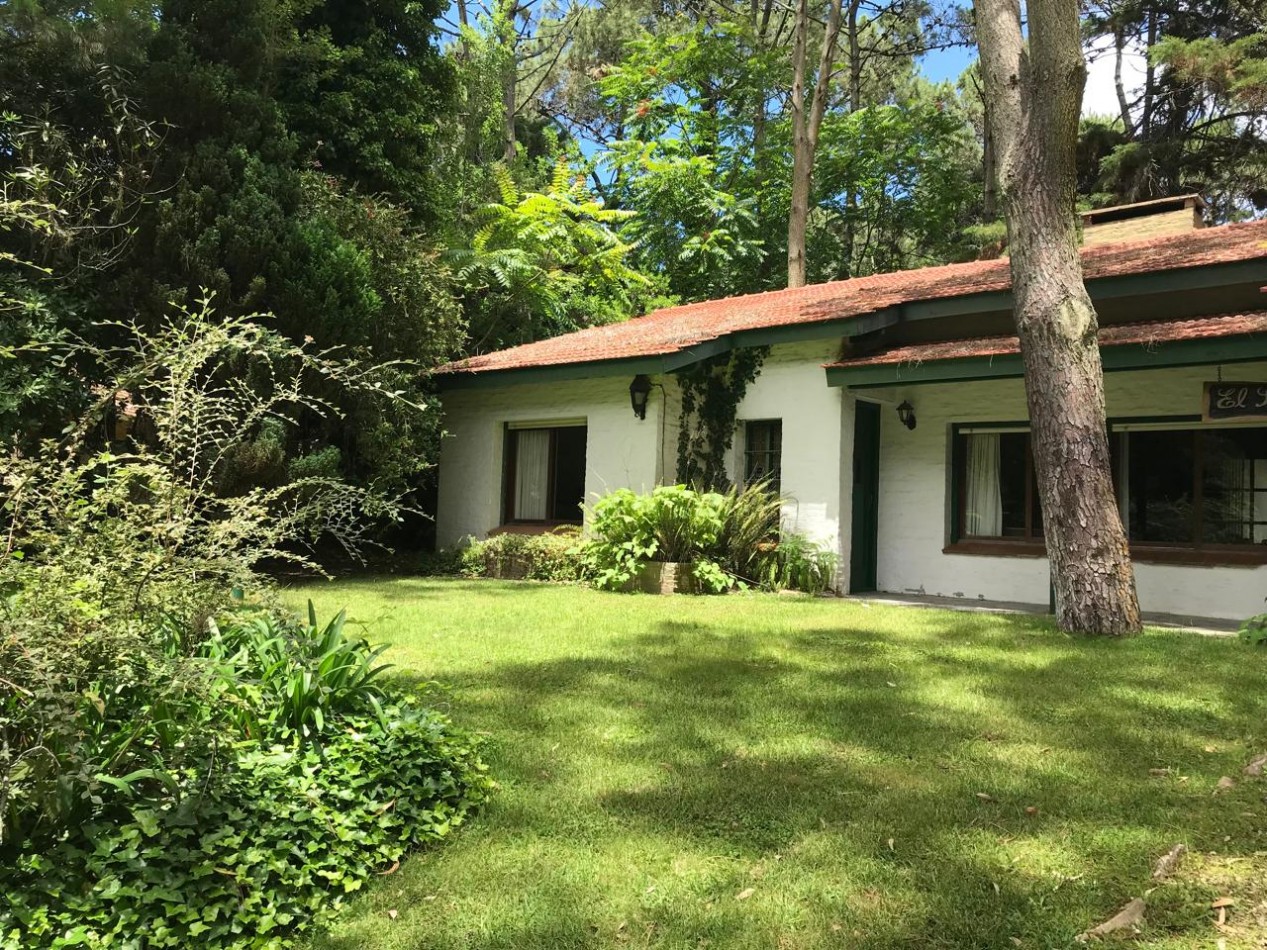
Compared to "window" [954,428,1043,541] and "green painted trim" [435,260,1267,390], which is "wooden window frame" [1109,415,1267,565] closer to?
"window" [954,428,1043,541]

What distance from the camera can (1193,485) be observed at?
935cm

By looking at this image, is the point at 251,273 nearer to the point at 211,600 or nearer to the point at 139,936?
the point at 211,600

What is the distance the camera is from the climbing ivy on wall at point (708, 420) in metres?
11.5

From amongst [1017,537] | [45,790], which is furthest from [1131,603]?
[45,790]

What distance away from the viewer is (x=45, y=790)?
94.0 inches

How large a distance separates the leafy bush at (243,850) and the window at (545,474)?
9.88 m

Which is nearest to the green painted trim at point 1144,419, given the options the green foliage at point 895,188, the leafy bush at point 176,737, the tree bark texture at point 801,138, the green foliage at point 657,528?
the green foliage at point 657,528

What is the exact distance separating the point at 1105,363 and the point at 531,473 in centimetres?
843

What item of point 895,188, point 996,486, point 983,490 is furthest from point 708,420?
point 895,188

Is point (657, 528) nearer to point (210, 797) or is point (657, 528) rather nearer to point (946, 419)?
point (946, 419)

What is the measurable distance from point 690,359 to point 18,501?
8.59 meters

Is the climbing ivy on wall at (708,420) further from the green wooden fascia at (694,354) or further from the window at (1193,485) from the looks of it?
the window at (1193,485)

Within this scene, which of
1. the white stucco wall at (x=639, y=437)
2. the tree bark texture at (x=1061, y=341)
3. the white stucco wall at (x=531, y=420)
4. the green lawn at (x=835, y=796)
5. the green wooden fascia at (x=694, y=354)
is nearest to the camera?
the green lawn at (x=835, y=796)

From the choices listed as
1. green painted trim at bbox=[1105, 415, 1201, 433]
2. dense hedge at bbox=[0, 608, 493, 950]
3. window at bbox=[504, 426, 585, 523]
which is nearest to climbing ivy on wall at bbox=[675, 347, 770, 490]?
window at bbox=[504, 426, 585, 523]
